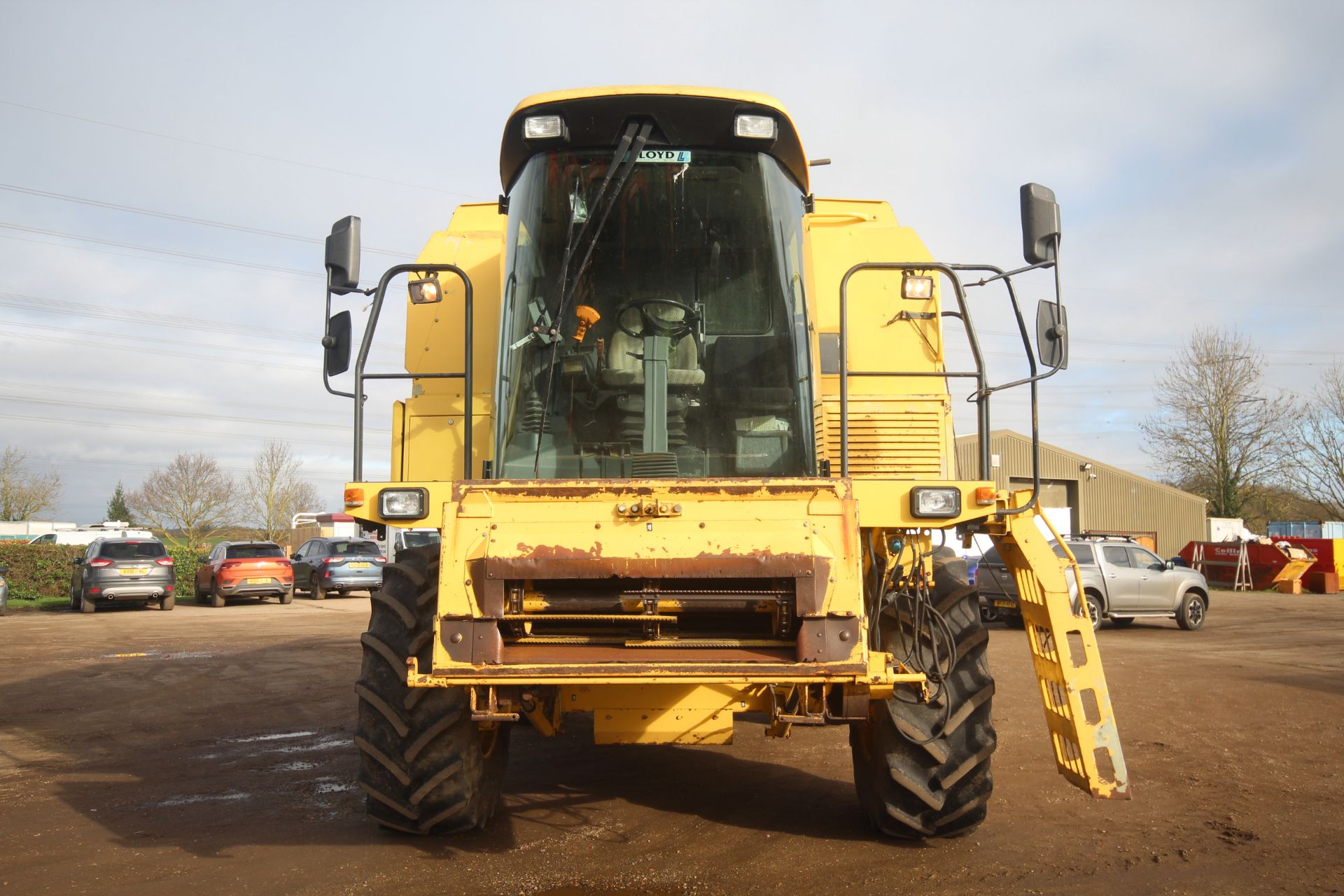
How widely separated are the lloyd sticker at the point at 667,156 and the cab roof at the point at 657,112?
33 millimetres

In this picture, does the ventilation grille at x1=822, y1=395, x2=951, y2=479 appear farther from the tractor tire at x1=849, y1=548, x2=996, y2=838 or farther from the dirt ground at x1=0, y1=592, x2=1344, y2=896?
the dirt ground at x1=0, y1=592, x2=1344, y2=896

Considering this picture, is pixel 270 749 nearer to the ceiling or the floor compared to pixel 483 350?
nearer to the floor

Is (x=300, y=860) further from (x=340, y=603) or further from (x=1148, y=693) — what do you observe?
(x=340, y=603)

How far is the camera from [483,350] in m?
6.14

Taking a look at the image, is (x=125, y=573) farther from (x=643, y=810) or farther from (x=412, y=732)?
(x=412, y=732)

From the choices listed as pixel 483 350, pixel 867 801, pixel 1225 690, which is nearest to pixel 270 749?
pixel 483 350

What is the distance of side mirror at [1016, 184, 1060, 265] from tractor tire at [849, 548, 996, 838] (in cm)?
172

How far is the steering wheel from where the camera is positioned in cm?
499

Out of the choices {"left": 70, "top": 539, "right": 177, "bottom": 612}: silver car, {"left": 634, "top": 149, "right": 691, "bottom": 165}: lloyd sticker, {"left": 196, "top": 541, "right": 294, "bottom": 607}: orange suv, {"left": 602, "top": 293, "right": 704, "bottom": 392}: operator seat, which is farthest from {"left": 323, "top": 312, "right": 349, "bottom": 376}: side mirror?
{"left": 196, "top": 541, "right": 294, "bottom": 607}: orange suv

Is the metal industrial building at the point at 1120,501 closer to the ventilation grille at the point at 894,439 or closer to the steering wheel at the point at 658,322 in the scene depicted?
the ventilation grille at the point at 894,439

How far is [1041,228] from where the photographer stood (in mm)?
4785

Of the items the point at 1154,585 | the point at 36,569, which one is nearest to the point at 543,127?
the point at 1154,585

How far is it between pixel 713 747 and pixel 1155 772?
2983mm

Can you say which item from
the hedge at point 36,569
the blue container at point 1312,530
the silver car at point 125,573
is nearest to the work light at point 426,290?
the silver car at point 125,573
